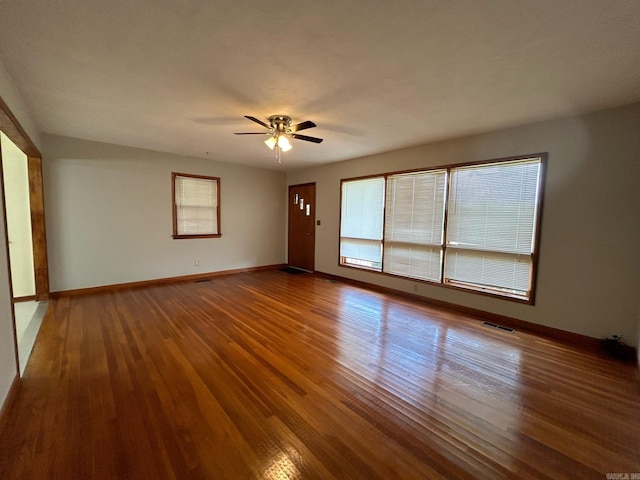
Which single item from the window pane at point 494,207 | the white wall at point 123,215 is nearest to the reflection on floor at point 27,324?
the white wall at point 123,215

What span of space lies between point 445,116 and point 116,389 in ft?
13.4

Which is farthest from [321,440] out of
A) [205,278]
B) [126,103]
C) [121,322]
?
[205,278]

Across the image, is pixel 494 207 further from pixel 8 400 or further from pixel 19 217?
pixel 19 217

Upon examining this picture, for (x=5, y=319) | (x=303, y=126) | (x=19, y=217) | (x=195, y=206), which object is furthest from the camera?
(x=195, y=206)

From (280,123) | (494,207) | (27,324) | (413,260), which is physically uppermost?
(280,123)

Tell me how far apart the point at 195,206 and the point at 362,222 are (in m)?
3.48

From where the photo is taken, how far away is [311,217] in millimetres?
6328

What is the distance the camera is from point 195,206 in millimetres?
5508

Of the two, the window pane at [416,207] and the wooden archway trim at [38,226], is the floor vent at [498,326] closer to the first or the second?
the window pane at [416,207]

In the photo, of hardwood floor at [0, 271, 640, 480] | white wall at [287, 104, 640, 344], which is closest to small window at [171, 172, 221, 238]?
hardwood floor at [0, 271, 640, 480]

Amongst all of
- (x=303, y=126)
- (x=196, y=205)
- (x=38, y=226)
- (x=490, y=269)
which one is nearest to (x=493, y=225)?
(x=490, y=269)

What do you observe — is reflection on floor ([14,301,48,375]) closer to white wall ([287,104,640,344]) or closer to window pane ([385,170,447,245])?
window pane ([385,170,447,245])

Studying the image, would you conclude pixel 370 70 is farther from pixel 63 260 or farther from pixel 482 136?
pixel 63 260

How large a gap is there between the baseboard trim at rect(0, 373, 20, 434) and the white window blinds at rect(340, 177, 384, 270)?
15.1 ft
